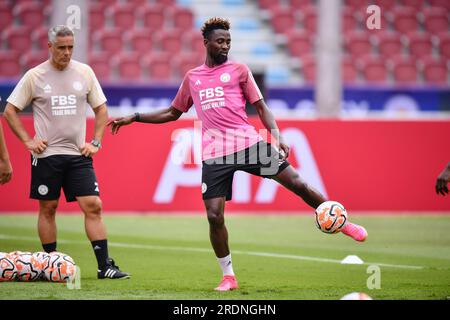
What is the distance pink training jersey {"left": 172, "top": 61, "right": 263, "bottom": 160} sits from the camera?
363 inches

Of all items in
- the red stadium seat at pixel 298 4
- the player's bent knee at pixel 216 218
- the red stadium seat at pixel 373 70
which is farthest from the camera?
the red stadium seat at pixel 298 4

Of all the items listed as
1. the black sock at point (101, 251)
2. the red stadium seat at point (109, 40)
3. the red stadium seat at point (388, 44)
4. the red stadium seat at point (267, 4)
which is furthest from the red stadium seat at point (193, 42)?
the black sock at point (101, 251)

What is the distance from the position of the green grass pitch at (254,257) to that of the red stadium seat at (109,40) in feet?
31.9

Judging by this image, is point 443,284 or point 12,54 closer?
point 443,284

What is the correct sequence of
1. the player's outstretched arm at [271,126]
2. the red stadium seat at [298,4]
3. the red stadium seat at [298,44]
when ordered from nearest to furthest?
the player's outstretched arm at [271,126] → the red stadium seat at [298,44] → the red stadium seat at [298,4]

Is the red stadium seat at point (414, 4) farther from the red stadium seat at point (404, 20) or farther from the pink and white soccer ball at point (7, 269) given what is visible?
the pink and white soccer ball at point (7, 269)

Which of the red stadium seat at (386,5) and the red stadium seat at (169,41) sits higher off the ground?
the red stadium seat at (386,5)

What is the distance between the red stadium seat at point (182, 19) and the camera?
27109mm

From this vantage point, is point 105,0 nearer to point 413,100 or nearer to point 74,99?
point 413,100

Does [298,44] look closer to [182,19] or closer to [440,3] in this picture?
[182,19]

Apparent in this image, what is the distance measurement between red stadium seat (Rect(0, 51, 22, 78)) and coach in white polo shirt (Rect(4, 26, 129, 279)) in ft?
49.0

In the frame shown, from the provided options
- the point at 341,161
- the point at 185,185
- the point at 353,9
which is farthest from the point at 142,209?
the point at 353,9

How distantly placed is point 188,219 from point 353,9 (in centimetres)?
1451
